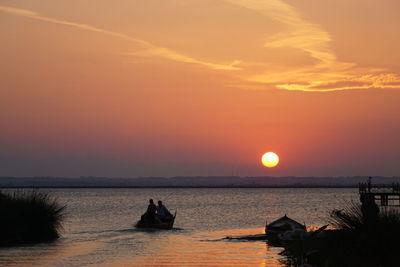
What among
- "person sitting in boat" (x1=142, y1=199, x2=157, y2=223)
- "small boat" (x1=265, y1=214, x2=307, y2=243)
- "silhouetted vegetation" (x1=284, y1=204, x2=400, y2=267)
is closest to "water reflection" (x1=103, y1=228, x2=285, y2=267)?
"small boat" (x1=265, y1=214, x2=307, y2=243)

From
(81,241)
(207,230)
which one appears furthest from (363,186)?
(81,241)

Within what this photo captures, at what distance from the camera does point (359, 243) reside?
21.9 metres

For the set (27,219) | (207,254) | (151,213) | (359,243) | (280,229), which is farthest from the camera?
(151,213)

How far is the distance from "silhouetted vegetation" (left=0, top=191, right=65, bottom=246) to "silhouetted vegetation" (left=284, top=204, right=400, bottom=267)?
17.6 meters

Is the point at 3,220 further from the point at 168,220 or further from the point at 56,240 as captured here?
the point at 168,220

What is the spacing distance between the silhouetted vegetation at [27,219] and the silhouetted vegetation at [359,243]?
57.9 ft

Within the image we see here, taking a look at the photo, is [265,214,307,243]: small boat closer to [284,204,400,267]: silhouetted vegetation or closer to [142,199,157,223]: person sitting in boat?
[142,199,157,223]: person sitting in boat

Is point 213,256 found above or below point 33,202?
below

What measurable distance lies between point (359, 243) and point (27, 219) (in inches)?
835

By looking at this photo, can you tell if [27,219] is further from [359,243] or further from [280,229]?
[359,243]

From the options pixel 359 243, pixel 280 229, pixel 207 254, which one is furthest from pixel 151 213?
pixel 359 243

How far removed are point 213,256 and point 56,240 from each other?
37.5ft

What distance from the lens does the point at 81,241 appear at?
138 ft

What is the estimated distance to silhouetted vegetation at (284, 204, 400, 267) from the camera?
21000 millimetres
